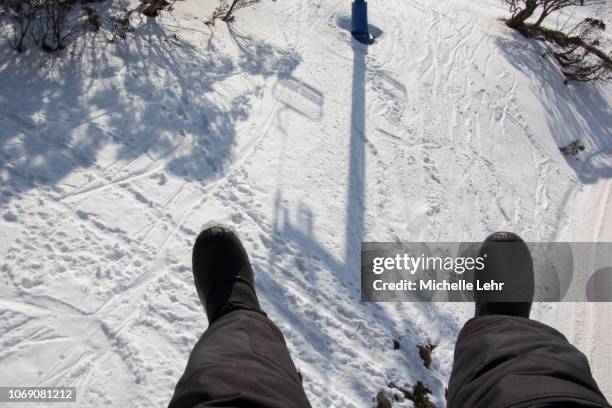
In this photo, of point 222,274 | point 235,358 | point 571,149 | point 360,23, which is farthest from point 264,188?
point 571,149

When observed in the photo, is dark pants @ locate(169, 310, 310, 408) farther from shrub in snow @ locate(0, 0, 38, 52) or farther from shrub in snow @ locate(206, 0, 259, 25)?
shrub in snow @ locate(206, 0, 259, 25)

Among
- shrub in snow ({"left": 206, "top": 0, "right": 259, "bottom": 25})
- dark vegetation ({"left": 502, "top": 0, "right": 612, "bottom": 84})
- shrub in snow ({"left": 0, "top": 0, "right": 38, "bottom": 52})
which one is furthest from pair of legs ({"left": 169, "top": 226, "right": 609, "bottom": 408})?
dark vegetation ({"left": 502, "top": 0, "right": 612, "bottom": 84})

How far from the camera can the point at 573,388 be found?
1.28 meters

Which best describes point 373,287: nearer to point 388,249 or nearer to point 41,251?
point 388,249

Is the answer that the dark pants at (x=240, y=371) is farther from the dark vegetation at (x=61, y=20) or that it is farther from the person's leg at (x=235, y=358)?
the dark vegetation at (x=61, y=20)

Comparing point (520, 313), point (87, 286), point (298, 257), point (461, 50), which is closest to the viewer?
point (520, 313)

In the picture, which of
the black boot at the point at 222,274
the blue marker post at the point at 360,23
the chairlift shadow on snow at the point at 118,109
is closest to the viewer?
the black boot at the point at 222,274

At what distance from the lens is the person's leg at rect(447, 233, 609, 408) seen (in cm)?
126

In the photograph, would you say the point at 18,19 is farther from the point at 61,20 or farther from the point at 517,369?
the point at 517,369

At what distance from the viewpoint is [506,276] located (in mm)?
2523

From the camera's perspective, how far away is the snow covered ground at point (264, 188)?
2.41 metres

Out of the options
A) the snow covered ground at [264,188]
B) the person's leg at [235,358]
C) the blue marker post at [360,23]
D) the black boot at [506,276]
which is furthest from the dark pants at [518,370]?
the blue marker post at [360,23]

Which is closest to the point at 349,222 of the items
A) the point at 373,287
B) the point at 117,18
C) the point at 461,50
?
the point at 373,287

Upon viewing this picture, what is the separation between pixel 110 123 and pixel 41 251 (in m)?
1.38
